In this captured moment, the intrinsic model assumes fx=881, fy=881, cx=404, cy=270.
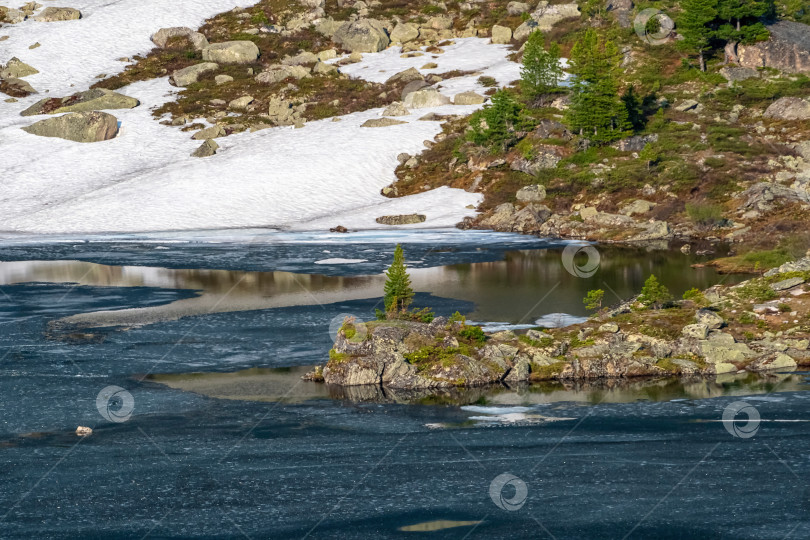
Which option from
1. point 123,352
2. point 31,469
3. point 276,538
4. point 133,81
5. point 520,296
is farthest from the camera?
point 133,81

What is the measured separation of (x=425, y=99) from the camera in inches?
3201

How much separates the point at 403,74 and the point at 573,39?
1651 cm

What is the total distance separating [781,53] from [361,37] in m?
42.1

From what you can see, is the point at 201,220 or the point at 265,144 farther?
the point at 265,144

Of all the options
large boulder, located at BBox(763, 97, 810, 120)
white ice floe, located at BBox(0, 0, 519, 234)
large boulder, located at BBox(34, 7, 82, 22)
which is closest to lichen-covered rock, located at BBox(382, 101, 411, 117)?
white ice floe, located at BBox(0, 0, 519, 234)

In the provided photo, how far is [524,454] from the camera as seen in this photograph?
1761cm

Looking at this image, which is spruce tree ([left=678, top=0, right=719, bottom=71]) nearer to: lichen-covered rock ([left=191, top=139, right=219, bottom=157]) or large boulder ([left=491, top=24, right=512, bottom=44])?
large boulder ([left=491, top=24, right=512, bottom=44])

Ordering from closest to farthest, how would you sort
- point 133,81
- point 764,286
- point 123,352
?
point 123,352
point 764,286
point 133,81

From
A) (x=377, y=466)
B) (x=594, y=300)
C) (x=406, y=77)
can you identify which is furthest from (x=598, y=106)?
(x=377, y=466)

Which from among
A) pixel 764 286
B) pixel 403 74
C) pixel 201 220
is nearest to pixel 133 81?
pixel 403 74

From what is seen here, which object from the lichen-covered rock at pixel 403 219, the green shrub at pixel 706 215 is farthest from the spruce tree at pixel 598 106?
the lichen-covered rock at pixel 403 219

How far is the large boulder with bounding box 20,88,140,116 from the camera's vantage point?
8325 cm

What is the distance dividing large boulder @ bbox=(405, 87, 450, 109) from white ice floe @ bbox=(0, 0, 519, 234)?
979mm

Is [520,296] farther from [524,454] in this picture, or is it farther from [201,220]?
[201,220]
